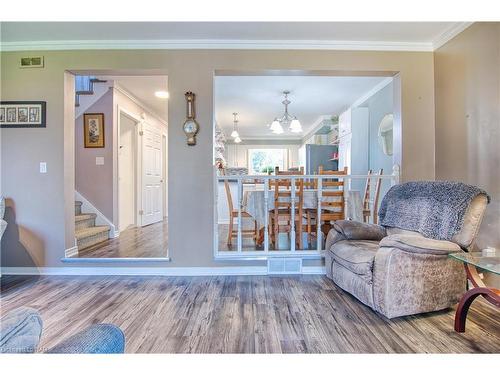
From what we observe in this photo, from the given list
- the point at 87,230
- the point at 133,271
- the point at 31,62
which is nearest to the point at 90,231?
the point at 87,230

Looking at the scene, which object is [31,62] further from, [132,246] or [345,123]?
[345,123]

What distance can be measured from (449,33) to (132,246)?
4382mm

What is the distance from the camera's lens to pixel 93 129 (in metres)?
4.24

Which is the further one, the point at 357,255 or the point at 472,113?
the point at 472,113

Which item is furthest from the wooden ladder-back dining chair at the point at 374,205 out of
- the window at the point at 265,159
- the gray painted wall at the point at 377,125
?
the window at the point at 265,159

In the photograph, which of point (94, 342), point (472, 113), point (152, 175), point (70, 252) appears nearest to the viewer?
point (94, 342)

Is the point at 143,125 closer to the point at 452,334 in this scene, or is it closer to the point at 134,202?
the point at 134,202

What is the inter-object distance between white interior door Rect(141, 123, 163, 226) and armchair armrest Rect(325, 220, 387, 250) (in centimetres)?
411

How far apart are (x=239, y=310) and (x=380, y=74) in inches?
110

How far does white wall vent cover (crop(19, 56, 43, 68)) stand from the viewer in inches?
110

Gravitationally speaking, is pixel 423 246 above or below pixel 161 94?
below

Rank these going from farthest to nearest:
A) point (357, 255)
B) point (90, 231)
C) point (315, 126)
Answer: point (315, 126) < point (90, 231) < point (357, 255)
